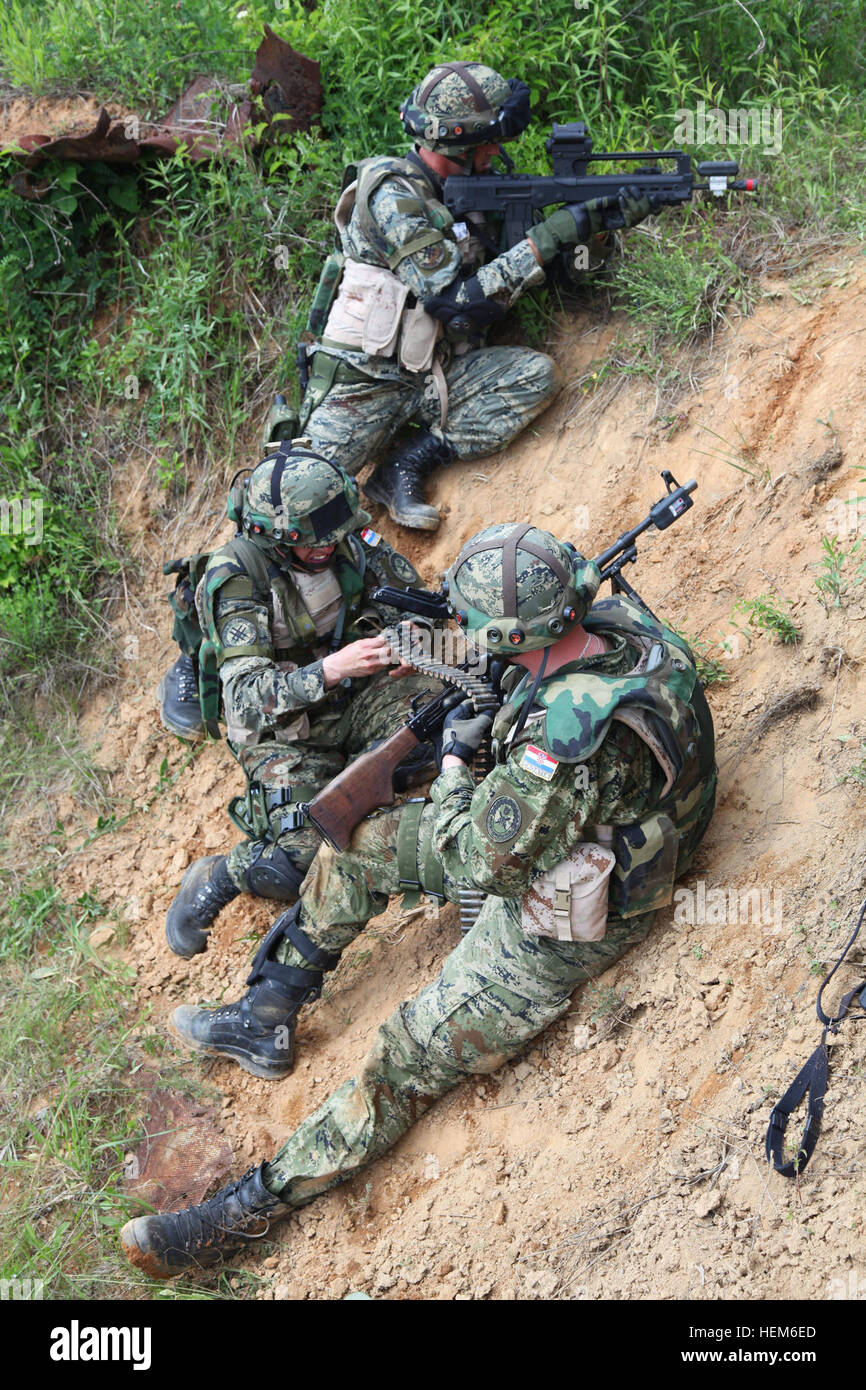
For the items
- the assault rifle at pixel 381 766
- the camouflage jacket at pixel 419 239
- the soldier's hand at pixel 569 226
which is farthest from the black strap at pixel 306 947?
the soldier's hand at pixel 569 226

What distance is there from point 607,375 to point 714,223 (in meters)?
0.86

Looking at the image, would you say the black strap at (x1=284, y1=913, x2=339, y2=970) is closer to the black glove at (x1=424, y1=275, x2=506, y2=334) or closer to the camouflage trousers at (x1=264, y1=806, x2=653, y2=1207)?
the camouflage trousers at (x1=264, y1=806, x2=653, y2=1207)

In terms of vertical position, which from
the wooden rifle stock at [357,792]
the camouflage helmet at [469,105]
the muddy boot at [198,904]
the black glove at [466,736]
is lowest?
the muddy boot at [198,904]

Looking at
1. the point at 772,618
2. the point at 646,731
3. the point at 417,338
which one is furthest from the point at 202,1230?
the point at 417,338

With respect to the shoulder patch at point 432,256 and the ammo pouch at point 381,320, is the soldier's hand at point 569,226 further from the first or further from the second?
the ammo pouch at point 381,320

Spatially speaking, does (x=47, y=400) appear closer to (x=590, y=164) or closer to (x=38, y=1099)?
(x=590, y=164)

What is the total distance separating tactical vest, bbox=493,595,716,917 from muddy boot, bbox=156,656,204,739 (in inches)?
98.7

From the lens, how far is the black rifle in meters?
3.84

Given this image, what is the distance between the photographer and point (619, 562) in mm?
4004

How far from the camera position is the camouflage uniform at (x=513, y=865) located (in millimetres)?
3344

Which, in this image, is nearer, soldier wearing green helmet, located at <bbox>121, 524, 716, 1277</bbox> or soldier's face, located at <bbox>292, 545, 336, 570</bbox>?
soldier wearing green helmet, located at <bbox>121, 524, 716, 1277</bbox>

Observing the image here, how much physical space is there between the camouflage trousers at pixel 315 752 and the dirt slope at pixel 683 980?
0.48 meters

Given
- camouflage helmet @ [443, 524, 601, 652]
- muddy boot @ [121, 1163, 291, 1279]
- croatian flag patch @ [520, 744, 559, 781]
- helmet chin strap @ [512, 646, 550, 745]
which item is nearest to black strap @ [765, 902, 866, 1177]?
croatian flag patch @ [520, 744, 559, 781]

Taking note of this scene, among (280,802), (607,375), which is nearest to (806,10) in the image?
(607,375)
